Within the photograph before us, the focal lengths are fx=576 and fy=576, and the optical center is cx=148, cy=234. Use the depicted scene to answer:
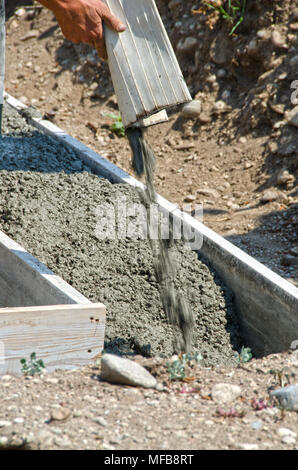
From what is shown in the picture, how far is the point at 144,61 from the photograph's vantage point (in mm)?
3219

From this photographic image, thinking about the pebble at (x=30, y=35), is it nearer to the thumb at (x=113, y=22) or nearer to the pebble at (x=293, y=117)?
the pebble at (x=293, y=117)

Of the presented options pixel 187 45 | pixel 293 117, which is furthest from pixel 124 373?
pixel 187 45

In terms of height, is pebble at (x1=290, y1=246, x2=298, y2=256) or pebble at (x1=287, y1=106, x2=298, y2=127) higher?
pebble at (x1=287, y1=106, x2=298, y2=127)

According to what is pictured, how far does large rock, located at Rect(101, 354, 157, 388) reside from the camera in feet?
8.32

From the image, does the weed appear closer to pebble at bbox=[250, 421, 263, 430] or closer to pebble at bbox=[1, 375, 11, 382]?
pebble at bbox=[1, 375, 11, 382]

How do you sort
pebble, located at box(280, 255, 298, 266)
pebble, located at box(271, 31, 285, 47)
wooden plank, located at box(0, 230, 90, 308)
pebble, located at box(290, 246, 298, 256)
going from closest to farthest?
wooden plank, located at box(0, 230, 90, 308)
pebble, located at box(280, 255, 298, 266)
pebble, located at box(290, 246, 298, 256)
pebble, located at box(271, 31, 285, 47)

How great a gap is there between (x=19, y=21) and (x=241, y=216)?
16.5 ft

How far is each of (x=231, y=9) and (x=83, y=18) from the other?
360cm

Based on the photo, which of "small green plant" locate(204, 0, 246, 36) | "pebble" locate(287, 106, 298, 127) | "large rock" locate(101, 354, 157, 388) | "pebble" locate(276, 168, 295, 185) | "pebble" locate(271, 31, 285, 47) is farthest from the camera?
"small green plant" locate(204, 0, 246, 36)

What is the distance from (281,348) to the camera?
3.23m

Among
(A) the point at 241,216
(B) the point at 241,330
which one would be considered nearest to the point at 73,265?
(B) the point at 241,330

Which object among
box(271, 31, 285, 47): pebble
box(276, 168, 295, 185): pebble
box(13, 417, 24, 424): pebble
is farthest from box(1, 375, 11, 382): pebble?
box(271, 31, 285, 47): pebble

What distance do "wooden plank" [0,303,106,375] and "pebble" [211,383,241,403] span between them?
640 mm

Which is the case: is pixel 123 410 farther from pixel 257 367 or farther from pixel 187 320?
pixel 187 320
